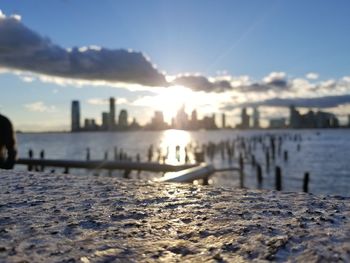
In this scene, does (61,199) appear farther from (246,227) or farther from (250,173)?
(250,173)

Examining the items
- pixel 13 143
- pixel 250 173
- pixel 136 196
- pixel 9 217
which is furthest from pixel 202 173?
pixel 250 173

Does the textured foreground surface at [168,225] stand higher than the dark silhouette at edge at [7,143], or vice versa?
the dark silhouette at edge at [7,143]

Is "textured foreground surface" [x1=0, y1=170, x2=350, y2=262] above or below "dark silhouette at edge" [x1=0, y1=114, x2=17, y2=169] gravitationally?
below

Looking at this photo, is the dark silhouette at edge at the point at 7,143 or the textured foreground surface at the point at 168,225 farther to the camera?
the dark silhouette at edge at the point at 7,143

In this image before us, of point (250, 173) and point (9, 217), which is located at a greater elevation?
point (9, 217)
